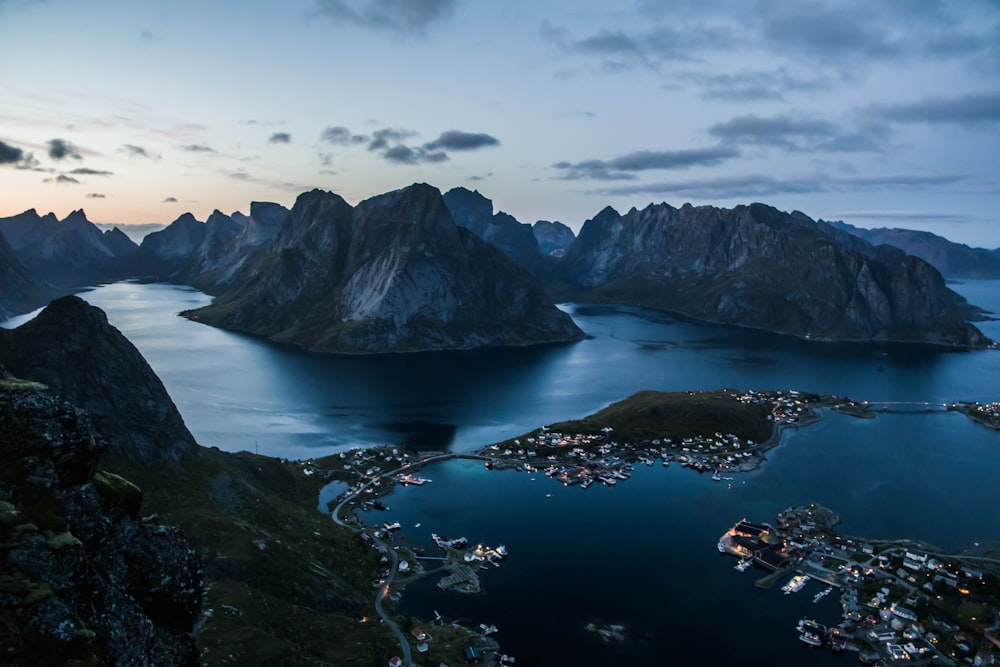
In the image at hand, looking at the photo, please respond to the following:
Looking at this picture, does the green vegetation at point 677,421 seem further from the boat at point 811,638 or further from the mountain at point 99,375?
the mountain at point 99,375

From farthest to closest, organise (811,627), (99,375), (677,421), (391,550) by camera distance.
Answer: (677,421), (391,550), (99,375), (811,627)

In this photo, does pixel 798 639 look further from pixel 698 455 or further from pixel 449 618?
pixel 698 455

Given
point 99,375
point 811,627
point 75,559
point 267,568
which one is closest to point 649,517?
point 811,627

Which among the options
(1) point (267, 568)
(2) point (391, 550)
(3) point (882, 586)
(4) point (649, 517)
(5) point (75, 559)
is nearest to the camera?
(5) point (75, 559)

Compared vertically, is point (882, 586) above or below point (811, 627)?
above

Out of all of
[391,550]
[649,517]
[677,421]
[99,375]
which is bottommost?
[391,550]

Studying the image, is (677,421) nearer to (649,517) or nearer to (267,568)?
(649,517)

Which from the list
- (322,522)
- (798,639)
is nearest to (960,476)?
(798,639)

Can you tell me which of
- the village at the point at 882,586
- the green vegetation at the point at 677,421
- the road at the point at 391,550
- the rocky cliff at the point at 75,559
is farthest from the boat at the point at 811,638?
the rocky cliff at the point at 75,559

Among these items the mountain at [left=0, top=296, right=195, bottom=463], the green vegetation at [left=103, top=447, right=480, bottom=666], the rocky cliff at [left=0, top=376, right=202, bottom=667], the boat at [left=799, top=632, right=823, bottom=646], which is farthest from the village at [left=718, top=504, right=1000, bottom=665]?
the mountain at [left=0, top=296, right=195, bottom=463]
